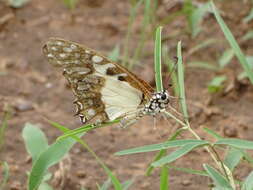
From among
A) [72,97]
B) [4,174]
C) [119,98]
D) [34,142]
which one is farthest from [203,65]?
[4,174]

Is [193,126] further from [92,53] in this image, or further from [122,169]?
[92,53]

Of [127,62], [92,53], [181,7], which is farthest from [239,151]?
[181,7]

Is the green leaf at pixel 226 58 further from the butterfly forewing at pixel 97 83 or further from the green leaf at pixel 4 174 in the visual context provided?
the green leaf at pixel 4 174

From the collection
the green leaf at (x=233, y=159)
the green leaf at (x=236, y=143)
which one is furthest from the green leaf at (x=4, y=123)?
the green leaf at (x=236, y=143)

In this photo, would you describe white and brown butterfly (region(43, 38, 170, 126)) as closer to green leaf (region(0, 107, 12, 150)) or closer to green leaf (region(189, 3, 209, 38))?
green leaf (region(0, 107, 12, 150))

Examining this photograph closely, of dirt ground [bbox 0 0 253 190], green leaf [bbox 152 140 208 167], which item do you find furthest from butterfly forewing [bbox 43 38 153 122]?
green leaf [bbox 152 140 208 167]

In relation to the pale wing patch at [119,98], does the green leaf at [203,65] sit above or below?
above

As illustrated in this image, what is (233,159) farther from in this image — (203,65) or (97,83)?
(203,65)
